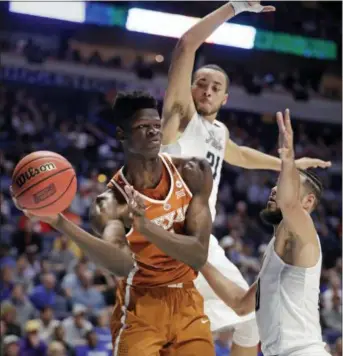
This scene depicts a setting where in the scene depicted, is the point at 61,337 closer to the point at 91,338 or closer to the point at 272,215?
the point at 91,338

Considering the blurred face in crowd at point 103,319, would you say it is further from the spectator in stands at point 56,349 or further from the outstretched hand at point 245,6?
the outstretched hand at point 245,6

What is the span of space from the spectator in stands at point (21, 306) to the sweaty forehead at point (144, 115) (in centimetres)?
486

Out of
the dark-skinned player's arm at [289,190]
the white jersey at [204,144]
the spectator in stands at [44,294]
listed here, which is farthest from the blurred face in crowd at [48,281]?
the dark-skinned player's arm at [289,190]

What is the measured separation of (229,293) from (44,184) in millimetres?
1359

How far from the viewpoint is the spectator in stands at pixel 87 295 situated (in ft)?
29.1

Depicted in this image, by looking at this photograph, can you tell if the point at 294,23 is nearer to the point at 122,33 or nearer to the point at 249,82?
the point at 249,82

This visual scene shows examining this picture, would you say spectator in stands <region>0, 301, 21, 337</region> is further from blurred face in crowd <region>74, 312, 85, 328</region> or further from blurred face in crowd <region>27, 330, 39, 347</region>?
blurred face in crowd <region>74, 312, 85, 328</region>

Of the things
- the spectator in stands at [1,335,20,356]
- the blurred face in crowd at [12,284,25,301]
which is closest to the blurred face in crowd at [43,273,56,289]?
the blurred face in crowd at [12,284,25,301]

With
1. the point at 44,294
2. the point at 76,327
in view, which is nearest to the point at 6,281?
the point at 44,294

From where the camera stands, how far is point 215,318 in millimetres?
4645

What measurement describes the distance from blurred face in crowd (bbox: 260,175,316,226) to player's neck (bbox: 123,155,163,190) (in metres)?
0.60

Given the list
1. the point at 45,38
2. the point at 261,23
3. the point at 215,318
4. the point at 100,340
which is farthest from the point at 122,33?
the point at 215,318

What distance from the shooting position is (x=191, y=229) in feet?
12.3

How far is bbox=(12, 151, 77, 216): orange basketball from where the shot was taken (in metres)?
3.53
